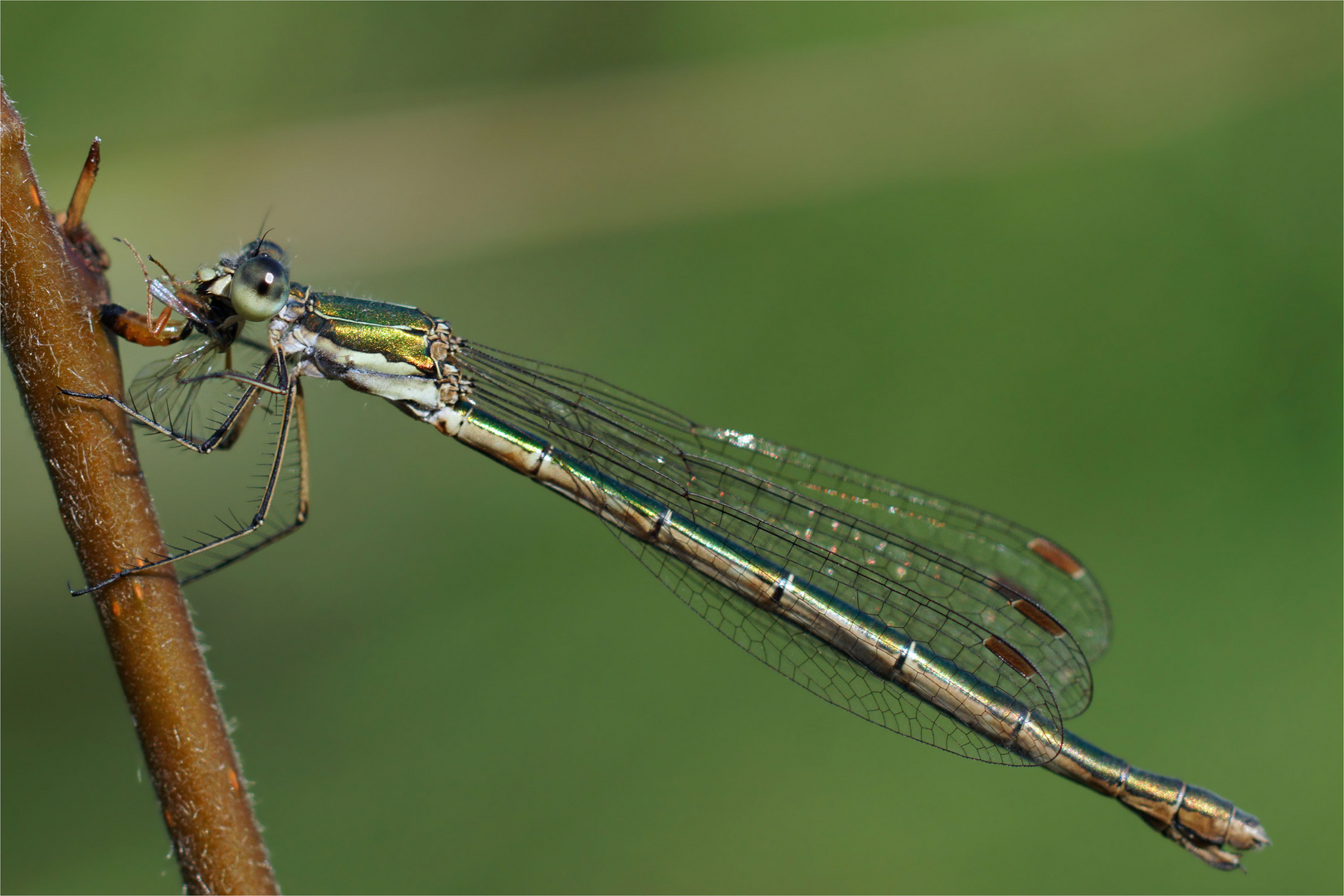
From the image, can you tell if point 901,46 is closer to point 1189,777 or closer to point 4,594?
point 1189,777

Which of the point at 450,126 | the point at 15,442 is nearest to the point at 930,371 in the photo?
the point at 450,126

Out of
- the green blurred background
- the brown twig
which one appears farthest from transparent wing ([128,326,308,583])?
the green blurred background

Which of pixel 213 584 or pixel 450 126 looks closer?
pixel 213 584

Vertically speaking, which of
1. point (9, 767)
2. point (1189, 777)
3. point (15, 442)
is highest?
point (1189, 777)

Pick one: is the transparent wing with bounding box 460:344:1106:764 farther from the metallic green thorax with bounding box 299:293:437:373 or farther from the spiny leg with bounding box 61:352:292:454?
the spiny leg with bounding box 61:352:292:454

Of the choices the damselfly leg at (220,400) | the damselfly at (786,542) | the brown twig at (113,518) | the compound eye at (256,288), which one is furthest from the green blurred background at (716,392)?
the brown twig at (113,518)

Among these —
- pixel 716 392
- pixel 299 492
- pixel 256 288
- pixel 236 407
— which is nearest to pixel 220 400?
pixel 236 407
